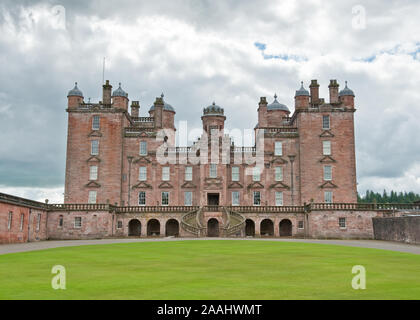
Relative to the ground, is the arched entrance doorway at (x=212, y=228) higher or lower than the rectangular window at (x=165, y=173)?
lower

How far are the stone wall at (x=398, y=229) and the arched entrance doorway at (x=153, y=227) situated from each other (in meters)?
24.8

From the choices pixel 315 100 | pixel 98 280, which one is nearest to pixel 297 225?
pixel 315 100

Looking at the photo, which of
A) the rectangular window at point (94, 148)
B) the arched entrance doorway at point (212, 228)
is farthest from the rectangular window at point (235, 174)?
the rectangular window at point (94, 148)

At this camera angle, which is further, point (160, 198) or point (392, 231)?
point (160, 198)

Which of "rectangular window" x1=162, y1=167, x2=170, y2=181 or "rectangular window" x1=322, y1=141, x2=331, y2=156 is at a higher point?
"rectangular window" x1=322, y1=141, x2=331, y2=156

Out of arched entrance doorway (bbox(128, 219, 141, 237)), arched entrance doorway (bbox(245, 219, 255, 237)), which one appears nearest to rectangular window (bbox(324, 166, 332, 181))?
arched entrance doorway (bbox(245, 219, 255, 237))

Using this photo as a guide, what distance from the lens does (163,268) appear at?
15.9 m

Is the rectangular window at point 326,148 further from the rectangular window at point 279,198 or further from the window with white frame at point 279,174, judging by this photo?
the rectangular window at point 279,198

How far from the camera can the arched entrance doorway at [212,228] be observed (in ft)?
178

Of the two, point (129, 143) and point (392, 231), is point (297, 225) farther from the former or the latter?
point (129, 143)

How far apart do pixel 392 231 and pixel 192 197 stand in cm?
2446

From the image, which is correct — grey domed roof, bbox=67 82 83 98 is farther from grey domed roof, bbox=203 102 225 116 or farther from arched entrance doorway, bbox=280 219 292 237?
arched entrance doorway, bbox=280 219 292 237

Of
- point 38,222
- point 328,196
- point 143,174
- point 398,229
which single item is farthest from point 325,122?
point 38,222

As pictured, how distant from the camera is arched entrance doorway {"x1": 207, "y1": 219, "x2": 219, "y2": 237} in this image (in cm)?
5414
